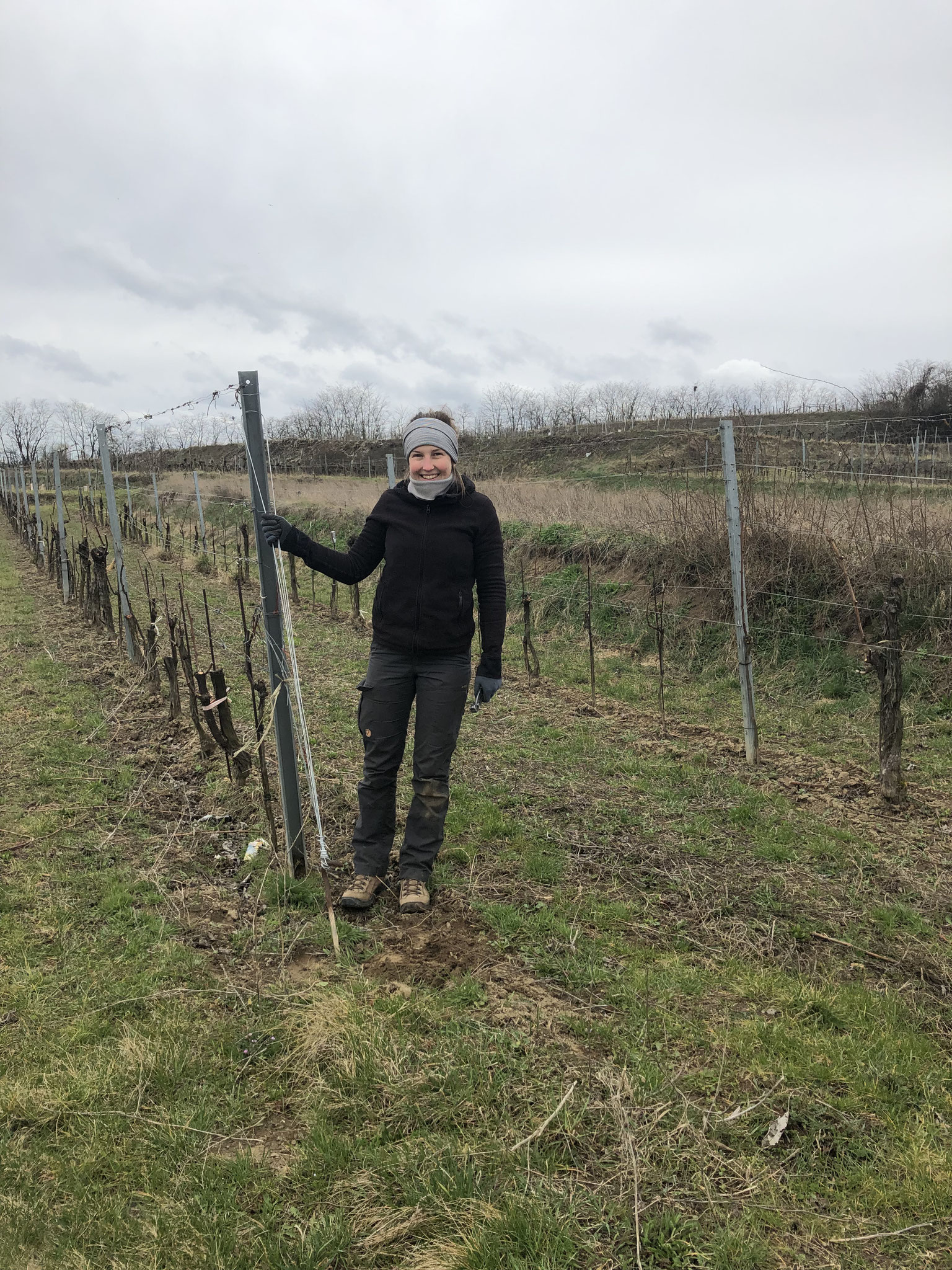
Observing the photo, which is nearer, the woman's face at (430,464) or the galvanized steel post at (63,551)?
the woman's face at (430,464)

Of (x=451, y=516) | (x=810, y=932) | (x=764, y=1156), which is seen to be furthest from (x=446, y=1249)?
(x=451, y=516)

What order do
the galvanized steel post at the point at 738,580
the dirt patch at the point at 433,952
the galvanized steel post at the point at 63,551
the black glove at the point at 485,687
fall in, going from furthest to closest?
the galvanized steel post at the point at 63,551, the galvanized steel post at the point at 738,580, the black glove at the point at 485,687, the dirt patch at the point at 433,952

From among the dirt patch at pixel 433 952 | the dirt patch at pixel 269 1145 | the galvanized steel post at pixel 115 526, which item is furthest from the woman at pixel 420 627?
the galvanized steel post at pixel 115 526

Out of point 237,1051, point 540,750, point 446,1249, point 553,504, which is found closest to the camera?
point 446,1249

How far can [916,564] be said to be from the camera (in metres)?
6.39

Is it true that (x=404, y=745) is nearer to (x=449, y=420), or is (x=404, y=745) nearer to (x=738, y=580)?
(x=449, y=420)

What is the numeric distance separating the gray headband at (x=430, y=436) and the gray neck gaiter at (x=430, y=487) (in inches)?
4.0

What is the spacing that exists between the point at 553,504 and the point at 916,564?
21.3ft

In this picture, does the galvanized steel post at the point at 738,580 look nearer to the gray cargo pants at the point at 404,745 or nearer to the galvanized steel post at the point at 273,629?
the gray cargo pants at the point at 404,745

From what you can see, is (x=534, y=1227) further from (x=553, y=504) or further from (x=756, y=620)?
(x=553, y=504)

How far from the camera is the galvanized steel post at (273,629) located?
2.92 metres

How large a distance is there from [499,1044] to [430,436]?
6.84 feet

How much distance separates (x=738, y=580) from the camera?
481cm

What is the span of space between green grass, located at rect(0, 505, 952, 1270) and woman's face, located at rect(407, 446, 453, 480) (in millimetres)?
1710
